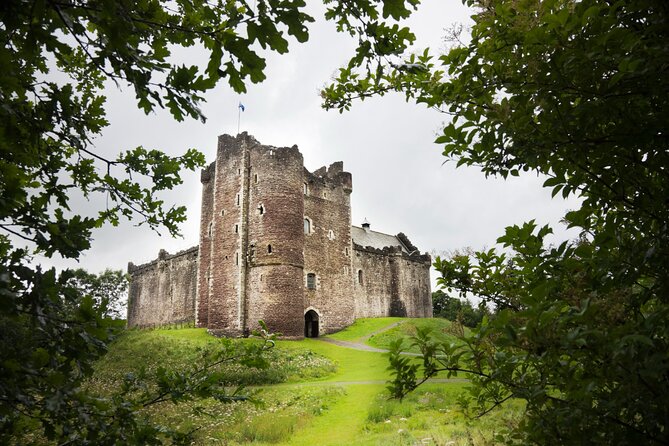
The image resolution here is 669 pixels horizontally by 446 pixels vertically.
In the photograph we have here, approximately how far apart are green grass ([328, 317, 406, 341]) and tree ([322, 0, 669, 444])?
27774 mm

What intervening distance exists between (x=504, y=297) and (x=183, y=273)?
3781 centimetres

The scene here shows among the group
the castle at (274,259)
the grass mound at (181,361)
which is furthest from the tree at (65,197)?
the castle at (274,259)

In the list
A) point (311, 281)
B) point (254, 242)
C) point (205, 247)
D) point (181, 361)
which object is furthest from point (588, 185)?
point (205, 247)

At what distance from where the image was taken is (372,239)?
146 ft

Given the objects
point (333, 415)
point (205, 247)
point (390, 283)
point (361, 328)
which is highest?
point (205, 247)

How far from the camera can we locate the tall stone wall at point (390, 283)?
125ft

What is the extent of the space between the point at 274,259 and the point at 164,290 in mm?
17244

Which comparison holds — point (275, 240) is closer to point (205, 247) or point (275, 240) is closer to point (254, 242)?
point (254, 242)

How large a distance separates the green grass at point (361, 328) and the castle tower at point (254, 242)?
4210 millimetres

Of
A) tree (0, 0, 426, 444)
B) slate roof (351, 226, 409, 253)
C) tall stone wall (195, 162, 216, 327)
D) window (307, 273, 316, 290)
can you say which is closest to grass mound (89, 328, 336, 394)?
tall stone wall (195, 162, 216, 327)

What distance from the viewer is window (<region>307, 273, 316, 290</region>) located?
104ft

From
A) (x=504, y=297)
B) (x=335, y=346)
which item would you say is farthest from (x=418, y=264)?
(x=504, y=297)

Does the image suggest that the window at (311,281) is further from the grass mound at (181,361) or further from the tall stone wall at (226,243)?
the grass mound at (181,361)

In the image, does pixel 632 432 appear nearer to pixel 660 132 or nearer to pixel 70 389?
pixel 660 132
